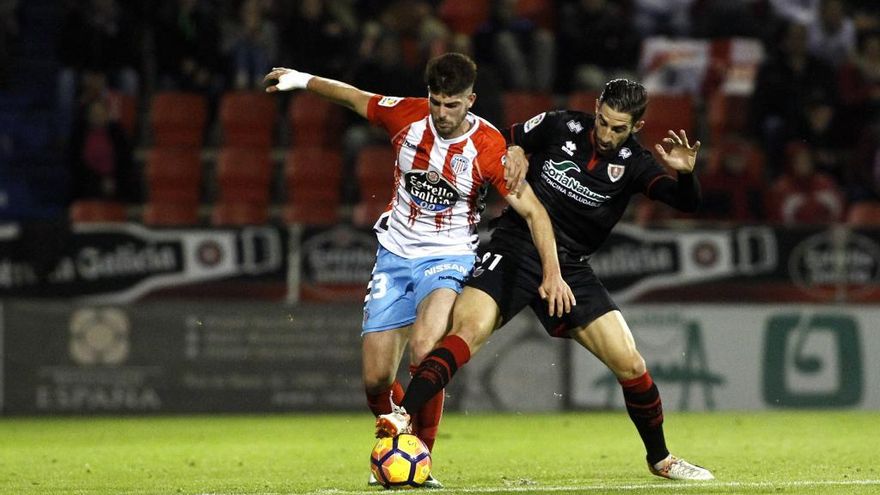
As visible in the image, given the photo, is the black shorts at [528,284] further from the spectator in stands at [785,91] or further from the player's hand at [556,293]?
the spectator in stands at [785,91]

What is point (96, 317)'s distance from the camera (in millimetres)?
12430

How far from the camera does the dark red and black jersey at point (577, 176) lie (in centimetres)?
736

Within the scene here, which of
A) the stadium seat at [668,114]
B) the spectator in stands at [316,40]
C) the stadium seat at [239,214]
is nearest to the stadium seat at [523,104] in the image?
the stadium seat at [668,114]

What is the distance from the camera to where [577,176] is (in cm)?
737

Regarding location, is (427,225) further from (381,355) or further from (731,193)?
(731,193)


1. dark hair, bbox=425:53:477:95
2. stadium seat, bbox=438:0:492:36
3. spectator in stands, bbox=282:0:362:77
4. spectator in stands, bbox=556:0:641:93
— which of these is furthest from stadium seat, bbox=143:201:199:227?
dark hair, bbox=425:53:477:95

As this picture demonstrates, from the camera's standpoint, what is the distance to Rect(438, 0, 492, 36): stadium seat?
1636 cm

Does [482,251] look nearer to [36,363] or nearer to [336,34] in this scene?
[36,363]

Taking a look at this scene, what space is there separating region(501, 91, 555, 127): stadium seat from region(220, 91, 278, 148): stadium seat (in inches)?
91.7

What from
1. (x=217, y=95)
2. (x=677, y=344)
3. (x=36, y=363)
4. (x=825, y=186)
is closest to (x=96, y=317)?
(x=36, y=363)

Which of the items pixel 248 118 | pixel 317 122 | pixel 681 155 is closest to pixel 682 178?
pixel 681 155

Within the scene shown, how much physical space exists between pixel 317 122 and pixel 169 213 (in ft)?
5.67

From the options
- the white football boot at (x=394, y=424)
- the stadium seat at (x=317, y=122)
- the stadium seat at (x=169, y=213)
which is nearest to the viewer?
the white football boot at (x=394, y=424)

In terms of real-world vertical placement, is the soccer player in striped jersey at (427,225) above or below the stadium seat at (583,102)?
below
